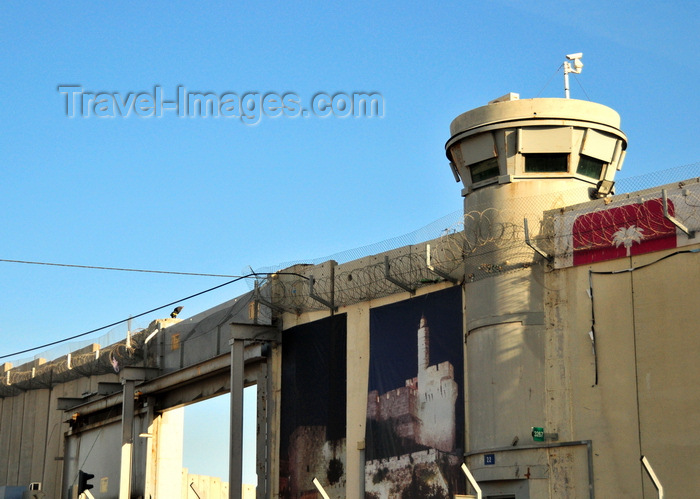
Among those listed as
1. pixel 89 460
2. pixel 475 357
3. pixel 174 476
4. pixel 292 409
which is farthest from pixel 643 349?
pixel 89 460

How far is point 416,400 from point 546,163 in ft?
27.2

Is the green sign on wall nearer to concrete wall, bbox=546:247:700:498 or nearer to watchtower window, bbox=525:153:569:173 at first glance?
concrete wall, bbox=546:247:700:498

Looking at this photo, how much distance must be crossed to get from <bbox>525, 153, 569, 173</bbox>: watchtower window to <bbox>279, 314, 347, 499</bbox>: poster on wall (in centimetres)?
933

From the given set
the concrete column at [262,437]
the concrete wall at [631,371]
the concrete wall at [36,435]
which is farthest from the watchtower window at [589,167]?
the concrete wall at [36,435]

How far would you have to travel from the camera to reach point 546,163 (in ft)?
98.1

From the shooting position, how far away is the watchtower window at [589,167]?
29938 mm

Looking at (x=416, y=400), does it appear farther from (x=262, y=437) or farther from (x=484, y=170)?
(x=262, y=437)

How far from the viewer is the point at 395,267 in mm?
33625

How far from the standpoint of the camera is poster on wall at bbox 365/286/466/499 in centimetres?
3050

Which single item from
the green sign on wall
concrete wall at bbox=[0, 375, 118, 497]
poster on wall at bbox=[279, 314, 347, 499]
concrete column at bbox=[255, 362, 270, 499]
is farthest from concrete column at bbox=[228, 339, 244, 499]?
concrete wall at bbox=[0, 375, 118, 497]

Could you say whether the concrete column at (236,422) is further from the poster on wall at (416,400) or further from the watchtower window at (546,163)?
the watchtower window at (546,163)

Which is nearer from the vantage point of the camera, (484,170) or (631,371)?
(631,371)

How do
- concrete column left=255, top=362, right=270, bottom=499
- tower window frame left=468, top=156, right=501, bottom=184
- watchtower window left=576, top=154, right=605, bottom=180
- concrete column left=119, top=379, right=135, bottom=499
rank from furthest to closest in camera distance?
concrete column left=119, top=379, right=135, bottom=499 < concrete column left=255, top=362, right=270, bottom=499 < tower window frame left=468, top=156, right=501, bottom=184 < watchtower window left=576, top=154, right=605, bottom=180

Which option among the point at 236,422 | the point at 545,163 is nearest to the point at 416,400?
the point at 545,163
